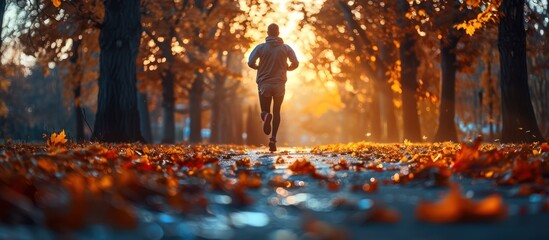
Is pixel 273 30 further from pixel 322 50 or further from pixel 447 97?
pixel 322 50

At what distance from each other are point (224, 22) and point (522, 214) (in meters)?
27.7

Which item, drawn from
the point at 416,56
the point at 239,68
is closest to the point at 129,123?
the point at 416,56

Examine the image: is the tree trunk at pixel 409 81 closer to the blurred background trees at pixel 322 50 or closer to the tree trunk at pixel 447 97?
the blurred background trees at pixel 322 50

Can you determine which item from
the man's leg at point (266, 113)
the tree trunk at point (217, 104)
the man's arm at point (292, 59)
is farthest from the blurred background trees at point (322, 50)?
the tree trunk at point (217, 104)

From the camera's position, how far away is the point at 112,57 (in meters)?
16.3

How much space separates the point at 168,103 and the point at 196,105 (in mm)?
4777

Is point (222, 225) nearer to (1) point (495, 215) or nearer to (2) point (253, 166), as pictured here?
(1) point (495, 215)

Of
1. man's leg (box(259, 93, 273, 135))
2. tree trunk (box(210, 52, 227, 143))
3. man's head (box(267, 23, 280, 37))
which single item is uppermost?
tree trunk (box(210, 52, 227, 143))

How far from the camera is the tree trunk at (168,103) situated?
101ft

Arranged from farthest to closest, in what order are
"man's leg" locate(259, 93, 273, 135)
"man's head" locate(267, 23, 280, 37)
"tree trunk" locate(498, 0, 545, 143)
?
"tree trunk" locate(498, 0, 545, 143)
"man's leg" locate(259, 93, 273, 135)
"man's head" locate(267, 23, 280, 37)

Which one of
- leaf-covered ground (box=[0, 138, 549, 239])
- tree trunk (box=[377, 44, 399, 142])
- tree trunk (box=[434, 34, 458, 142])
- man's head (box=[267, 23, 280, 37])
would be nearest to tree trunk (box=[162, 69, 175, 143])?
tree trunk (box=[377, 44, 399, 142])

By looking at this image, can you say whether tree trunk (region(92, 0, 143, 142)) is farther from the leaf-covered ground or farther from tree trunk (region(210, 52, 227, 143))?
tree trunk (region(210, 52, 227, 143))

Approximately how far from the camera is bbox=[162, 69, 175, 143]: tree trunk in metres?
30.9

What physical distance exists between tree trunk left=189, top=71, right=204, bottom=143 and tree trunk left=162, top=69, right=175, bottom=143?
3.89 meters
